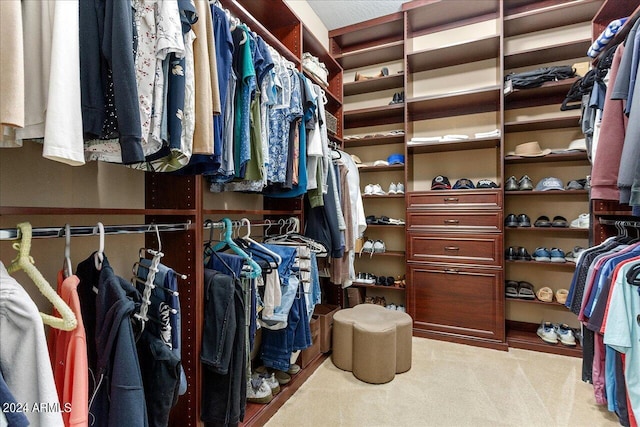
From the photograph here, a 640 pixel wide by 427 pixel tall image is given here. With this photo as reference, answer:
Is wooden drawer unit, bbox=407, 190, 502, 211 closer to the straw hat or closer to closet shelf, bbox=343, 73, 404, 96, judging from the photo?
the straw hat

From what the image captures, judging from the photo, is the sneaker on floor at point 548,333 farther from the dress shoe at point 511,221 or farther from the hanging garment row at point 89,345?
the hanging garment row at point 89,345

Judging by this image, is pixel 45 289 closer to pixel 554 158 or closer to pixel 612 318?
pixel 612 318

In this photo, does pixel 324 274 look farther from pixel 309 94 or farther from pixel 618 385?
pixel 618 385

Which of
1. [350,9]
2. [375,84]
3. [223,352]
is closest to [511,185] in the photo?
[375,84]

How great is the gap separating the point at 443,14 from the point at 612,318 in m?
2.75

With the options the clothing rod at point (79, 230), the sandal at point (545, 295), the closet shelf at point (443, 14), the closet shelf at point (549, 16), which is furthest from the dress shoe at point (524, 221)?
the clothing rod at point (79, 230)

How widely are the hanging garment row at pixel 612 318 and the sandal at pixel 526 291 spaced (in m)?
0.79

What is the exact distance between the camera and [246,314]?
1.35 metres

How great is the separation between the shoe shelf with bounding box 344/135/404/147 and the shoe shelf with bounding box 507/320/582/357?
2025 mm

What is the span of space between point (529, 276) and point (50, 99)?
3.32 metres

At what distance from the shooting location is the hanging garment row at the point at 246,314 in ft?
4.11

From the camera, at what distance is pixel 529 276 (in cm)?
272

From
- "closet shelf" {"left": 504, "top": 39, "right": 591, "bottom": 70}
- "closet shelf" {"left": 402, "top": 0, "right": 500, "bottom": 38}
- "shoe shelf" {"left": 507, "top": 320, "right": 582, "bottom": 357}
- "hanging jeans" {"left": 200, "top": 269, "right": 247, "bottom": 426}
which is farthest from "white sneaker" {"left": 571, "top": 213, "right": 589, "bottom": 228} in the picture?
"hanging jeans" {"left": 200, "top": 269, "right": 247, "bottom": 426}

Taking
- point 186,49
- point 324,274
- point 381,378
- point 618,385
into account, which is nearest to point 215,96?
point 186,49
